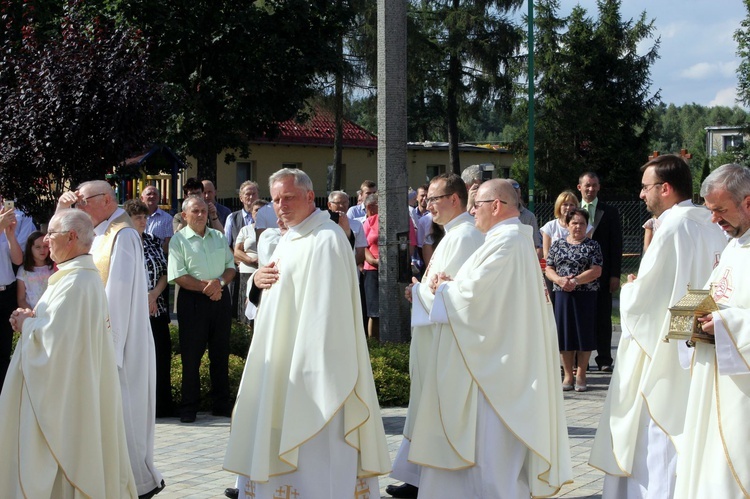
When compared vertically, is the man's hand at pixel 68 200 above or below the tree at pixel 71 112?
below

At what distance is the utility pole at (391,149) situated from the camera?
10320mm

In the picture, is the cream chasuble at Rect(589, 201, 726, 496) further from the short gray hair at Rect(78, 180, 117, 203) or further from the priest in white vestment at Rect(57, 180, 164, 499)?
the short gray hair at Rect(78, 180, 117, 203)

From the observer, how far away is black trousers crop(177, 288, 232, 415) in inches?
361

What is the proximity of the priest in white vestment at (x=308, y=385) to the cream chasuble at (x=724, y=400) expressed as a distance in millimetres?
1892

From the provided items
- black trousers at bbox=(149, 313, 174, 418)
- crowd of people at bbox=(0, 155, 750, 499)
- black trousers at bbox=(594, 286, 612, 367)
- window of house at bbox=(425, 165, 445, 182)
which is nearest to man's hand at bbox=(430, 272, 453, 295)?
crowd of people at bbox=(0, 155, 750, 499)

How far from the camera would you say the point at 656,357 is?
5.75 metres

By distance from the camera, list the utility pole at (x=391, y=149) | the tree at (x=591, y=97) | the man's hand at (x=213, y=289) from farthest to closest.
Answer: the tree at (x=591, y=97)
the utility pole at (x=391, y=149)
the man's hand at (x=213, y=289)

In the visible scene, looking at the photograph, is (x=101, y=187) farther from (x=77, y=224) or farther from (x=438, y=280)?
(x=438, y=280)

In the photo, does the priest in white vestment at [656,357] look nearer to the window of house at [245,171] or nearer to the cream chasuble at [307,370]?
the cream chasuble at [307,370]

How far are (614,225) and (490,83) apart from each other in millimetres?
25596

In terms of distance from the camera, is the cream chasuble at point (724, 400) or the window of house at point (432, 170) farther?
the window of house at point (432, 170)

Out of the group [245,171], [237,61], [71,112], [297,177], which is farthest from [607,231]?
[245,171]

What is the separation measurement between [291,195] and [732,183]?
258 cm

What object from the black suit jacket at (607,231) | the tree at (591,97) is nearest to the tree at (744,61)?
the tree at (591,97)
